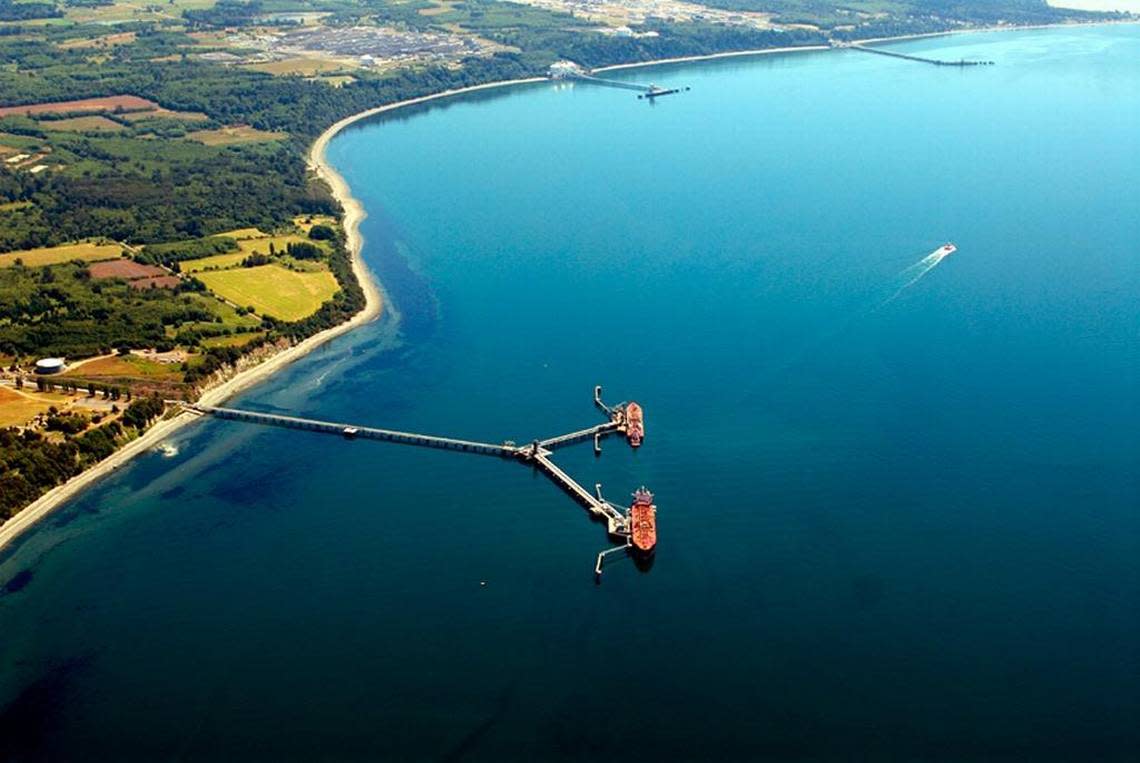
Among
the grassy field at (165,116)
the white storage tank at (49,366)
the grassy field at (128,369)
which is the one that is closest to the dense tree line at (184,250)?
the grassy field at (128,369)

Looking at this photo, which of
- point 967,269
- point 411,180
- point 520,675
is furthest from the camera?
point 411,180

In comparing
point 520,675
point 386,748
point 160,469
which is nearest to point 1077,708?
point 520,675

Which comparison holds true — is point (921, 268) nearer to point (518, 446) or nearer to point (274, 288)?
point (518, 446)

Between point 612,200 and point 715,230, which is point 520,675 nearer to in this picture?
point 715,230

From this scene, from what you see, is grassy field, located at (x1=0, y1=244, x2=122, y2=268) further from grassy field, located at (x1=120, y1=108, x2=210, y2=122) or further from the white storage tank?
grassy field, located at (x1=120, y1=108, x2=210, y2=122)

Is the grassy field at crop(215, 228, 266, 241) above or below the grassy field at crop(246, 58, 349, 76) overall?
below

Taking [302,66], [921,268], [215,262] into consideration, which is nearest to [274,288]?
[215,262]

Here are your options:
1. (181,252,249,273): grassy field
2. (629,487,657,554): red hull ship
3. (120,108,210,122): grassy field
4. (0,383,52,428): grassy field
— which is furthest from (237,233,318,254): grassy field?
(629,487,657,554): red hull ship
